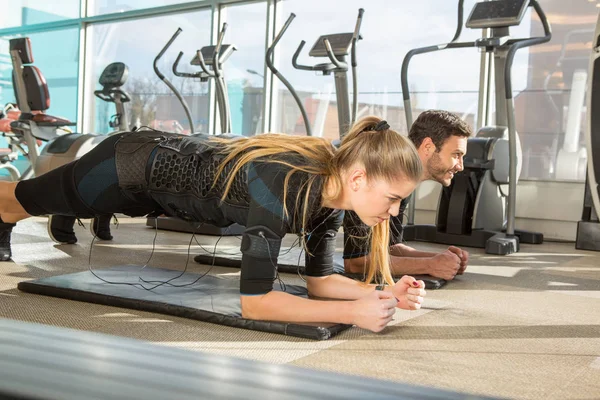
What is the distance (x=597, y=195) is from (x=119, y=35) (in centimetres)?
692

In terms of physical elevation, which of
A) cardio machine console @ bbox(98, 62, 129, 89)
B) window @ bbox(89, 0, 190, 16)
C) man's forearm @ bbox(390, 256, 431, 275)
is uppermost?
window @ bbox(89, 0, 190, 16)

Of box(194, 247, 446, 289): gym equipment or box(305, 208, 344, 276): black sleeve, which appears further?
box(194, 247, 446, 289): gym equipment

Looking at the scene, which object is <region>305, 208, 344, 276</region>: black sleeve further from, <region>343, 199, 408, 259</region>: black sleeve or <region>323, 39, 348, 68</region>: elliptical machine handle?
<region>323, 39, 348, 68</region>: elliptical machine handle

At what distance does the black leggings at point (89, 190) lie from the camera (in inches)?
84.7

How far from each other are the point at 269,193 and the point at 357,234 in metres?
0.79

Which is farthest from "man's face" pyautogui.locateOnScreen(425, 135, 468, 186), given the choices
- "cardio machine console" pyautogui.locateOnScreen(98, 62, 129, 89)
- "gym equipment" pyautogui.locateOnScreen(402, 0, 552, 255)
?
"cardio machine console" pyautogui.locateOnScreen(98, 62, 129, 89)

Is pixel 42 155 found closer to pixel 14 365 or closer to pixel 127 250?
pixel 127 250

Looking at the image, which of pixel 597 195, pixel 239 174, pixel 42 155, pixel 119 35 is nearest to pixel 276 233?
pixel 239 174

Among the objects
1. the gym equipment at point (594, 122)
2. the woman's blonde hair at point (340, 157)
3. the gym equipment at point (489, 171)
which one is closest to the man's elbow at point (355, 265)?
the woman's blonde hair at point (340, 157)

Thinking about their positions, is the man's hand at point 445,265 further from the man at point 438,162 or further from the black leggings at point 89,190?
the black leggings at point 89,190

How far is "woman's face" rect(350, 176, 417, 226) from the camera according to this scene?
1700 mm

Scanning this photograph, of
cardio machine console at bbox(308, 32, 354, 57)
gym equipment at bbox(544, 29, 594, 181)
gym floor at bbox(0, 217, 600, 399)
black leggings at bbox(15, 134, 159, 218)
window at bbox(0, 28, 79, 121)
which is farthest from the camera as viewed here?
window at bbox(0, 28, 79, 121)

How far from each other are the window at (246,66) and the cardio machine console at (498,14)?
10.1 ft

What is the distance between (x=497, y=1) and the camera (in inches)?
172
